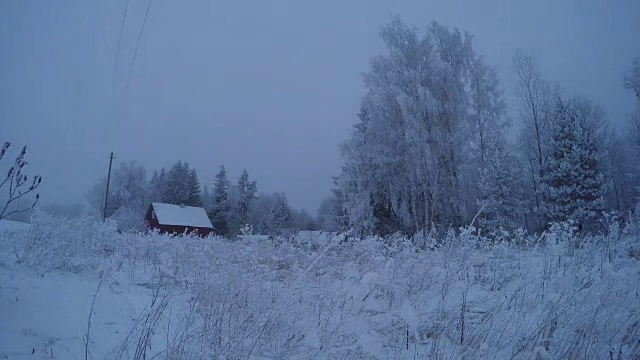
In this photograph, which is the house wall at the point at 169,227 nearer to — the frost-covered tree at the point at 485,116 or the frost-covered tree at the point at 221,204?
the frost-covered tree at the point at 221,204

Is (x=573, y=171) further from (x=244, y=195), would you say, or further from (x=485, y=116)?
(x=244, y=195)

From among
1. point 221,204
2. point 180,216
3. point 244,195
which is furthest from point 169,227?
point 244,195

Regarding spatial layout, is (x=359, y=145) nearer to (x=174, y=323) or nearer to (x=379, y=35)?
(x=379, y=35)

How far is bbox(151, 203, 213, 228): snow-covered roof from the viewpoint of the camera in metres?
35.5

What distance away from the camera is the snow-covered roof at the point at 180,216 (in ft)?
117

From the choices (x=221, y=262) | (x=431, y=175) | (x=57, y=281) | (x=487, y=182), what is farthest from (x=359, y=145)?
(x=57, y=281)

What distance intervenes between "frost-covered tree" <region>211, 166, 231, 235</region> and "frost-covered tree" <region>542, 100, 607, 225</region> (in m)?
35.3

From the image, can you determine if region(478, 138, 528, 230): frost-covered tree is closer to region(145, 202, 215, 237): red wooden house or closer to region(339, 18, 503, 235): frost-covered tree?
region(339, 18, 503, 235): frost-covered tree

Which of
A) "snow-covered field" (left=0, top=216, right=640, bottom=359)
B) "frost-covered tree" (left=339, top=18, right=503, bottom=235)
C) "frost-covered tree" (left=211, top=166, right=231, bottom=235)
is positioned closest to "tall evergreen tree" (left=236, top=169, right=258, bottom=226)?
"frost-covered tree" (left=211, top=166, right=231, bottom=235)

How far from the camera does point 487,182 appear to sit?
20.3 m

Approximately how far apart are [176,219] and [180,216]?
69cm

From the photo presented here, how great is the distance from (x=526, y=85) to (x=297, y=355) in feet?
77.3

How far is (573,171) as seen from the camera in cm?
1875

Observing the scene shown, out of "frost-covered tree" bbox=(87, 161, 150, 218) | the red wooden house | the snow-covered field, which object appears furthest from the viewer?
"frost-covered tree" bbox=(87, 161, 150, 218)
